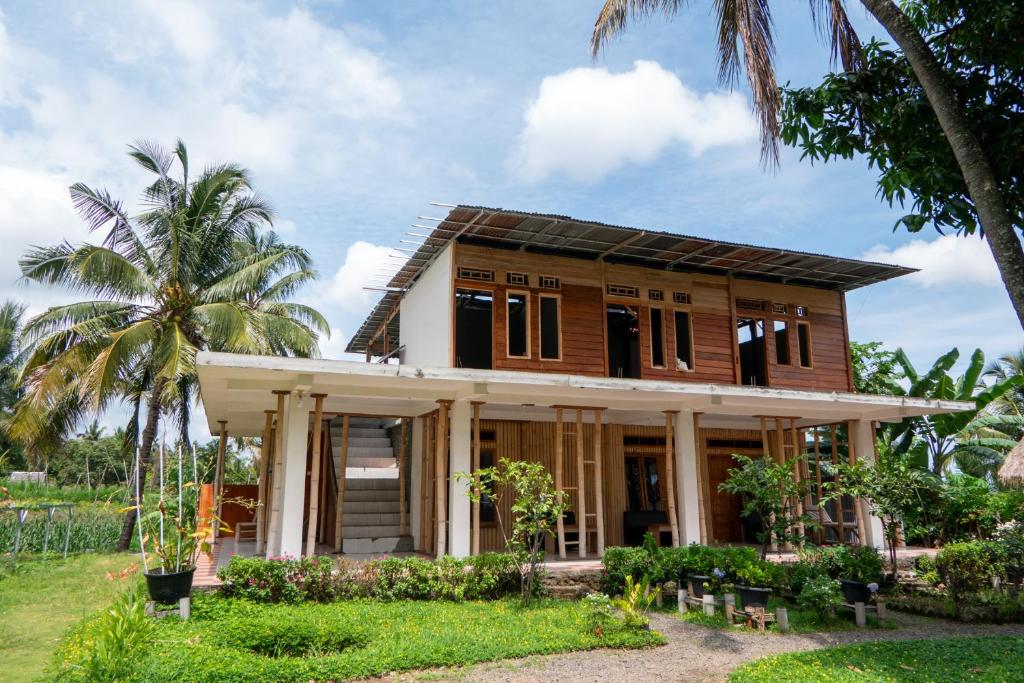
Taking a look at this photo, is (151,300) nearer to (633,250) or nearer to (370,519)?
(370,519)

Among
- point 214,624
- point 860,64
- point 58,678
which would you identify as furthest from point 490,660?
point 860,64

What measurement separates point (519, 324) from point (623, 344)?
3.21 meters

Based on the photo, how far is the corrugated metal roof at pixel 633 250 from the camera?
1200cm

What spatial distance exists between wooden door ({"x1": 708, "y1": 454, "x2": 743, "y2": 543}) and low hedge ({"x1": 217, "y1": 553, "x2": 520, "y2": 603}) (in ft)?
22.6

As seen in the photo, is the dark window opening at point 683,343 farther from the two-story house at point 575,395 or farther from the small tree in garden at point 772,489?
the small tree in garden at point 772,489

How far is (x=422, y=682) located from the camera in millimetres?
6020

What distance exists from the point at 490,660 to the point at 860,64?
7176 millimetres

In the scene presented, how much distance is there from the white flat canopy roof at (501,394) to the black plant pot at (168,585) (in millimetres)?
2459

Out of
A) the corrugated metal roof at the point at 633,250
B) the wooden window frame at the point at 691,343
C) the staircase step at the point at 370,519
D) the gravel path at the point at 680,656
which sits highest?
the corrugated metal roof at the point at 633,250

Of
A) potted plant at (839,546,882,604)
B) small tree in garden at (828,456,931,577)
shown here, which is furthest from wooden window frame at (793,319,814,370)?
potted plant at (839,546,882,604)

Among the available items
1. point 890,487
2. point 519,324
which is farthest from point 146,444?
point 890,487

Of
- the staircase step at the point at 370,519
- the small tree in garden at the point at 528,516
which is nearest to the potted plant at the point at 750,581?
the small tree in garden at the point at 528,516

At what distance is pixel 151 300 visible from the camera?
16078 millimetres

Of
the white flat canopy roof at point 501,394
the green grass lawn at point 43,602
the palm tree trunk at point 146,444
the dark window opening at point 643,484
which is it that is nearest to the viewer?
the green grass lawn at point 43,602
